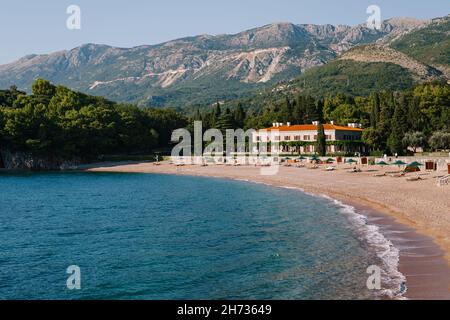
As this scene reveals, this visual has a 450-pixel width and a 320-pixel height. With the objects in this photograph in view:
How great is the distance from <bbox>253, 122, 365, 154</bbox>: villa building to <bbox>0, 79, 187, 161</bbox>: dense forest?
29196mm

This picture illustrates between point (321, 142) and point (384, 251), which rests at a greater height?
point (321, 142)

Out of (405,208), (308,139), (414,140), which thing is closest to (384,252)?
(405,208)

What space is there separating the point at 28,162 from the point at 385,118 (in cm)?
6747

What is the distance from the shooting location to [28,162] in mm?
94500

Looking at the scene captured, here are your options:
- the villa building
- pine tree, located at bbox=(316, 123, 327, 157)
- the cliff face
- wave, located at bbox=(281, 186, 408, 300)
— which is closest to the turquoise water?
wave, located at bbox=(281, 186, 408, 300)

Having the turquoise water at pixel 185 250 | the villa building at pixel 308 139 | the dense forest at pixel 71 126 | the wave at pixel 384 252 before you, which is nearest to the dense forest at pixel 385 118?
the villa building at pixel 308 139

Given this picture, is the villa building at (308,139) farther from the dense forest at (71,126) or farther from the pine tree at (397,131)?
the dense forest at (71,126)

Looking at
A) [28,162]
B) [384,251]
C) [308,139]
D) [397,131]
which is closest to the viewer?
[384,251]

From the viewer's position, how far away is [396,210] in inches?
1271

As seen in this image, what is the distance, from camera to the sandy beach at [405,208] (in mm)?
17881

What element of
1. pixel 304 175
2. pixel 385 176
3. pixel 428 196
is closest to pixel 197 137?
pixel 304 175

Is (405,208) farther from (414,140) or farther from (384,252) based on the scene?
(414,140)

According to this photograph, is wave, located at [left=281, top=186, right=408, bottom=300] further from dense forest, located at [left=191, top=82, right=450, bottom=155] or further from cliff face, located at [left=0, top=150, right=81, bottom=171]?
cliff face, located at [left=0, top=150, right=81, bottom=171]

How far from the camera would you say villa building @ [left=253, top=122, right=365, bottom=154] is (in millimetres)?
92750
